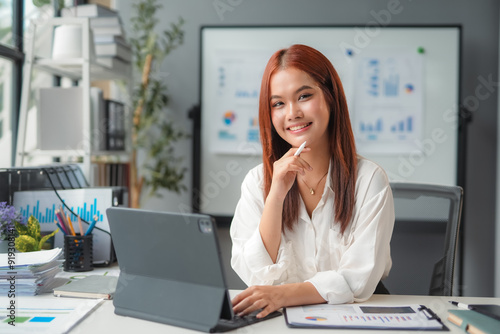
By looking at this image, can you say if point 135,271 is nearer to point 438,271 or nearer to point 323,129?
point 323,129

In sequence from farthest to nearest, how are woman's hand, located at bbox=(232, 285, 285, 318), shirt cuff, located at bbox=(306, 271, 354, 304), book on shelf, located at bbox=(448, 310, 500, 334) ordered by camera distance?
shirt cuff, located at bbox=(306, 271, 354, 304) → woman's hand, located at bbox=(232, 285, 285, 318) → book on shelf, located at bbox=(448, 310, 500, 334)

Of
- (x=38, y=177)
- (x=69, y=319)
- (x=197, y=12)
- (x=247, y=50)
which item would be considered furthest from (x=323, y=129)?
(x=197, y=12)

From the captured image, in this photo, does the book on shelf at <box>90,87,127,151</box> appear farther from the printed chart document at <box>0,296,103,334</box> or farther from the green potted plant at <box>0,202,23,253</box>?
the printed chart document at <box>0,296,103,334</box>

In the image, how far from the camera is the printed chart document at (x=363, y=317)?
3.11 ft

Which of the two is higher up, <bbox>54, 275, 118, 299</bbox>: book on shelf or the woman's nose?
the woman's nose

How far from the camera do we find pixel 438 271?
1540 mm

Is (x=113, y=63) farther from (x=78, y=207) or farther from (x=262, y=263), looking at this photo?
(x=262, y=263)

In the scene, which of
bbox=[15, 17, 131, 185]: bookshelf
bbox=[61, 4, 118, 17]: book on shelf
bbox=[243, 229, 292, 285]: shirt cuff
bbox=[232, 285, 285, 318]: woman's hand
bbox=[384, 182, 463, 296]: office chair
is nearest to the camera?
bbox=[232, 285, 285, 318]: woman's hand

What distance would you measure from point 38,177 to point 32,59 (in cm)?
62

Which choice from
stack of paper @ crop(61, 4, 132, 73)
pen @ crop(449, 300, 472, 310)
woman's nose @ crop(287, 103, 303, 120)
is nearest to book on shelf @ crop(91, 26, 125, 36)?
stack of paper @ crop(61, 4, 132, 73)

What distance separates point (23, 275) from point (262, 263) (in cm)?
59

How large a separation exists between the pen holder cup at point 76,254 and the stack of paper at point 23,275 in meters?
0.22

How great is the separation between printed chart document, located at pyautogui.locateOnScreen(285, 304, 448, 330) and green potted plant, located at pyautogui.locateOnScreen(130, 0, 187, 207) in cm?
181

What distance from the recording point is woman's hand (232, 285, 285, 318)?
1016 millimetres
